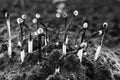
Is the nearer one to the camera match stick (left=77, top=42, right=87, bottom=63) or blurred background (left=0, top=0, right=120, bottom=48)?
match stick (left=77, top=42, right=87, bottom=63)

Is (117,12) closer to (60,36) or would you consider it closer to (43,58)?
(60,36)

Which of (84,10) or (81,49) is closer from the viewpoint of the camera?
(81,49)

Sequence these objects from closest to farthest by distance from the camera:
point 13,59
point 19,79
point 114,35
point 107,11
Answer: point 19,79 → point 13,59 → point 114,35 → point 107,11

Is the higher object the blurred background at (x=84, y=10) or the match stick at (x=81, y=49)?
the match stick at (x=81, y=49)

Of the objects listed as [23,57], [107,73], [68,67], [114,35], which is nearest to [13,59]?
[23,57]

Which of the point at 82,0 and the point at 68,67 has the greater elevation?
the point at 68,67

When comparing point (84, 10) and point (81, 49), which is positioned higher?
point (81, 49)

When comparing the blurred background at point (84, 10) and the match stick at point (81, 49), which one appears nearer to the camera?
the match stick at point (81, 49)

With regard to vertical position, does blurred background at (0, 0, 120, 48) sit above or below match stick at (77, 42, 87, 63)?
below
